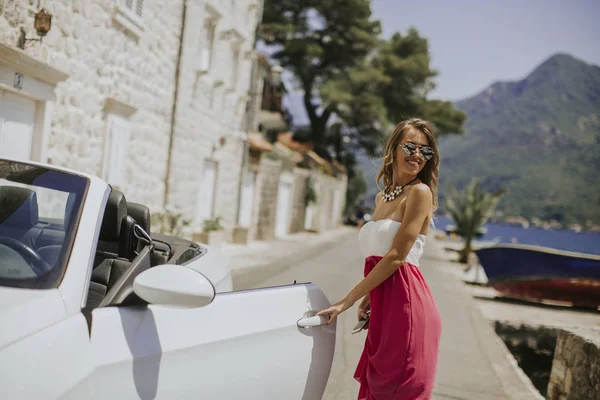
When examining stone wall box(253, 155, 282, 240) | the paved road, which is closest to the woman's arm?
the paved road

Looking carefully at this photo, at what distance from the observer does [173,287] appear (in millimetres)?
1812

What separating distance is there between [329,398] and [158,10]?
984cm

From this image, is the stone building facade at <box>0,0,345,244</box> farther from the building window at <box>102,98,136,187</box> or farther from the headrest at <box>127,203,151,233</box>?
the headrest at <box>127,203,151,233</box>

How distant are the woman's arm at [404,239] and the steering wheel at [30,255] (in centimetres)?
129

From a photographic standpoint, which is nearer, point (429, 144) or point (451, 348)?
point (429, 144)

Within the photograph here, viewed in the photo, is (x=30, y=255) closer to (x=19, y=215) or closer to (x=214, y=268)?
(x=19, y=215)

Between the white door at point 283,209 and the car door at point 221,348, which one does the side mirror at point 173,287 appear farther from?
the white door at point 283,209

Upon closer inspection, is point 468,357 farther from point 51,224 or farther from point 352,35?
point 352,35

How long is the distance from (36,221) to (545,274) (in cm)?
1264

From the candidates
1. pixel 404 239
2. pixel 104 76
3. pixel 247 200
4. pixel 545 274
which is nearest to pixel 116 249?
pixel 404 239

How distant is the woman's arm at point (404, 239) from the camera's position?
92.7 inches

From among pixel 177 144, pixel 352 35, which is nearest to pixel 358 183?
pixel 352 35

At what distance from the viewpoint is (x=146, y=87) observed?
1134 cm

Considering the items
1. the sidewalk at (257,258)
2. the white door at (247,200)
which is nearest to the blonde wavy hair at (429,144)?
the sidewalk at (257,258)
